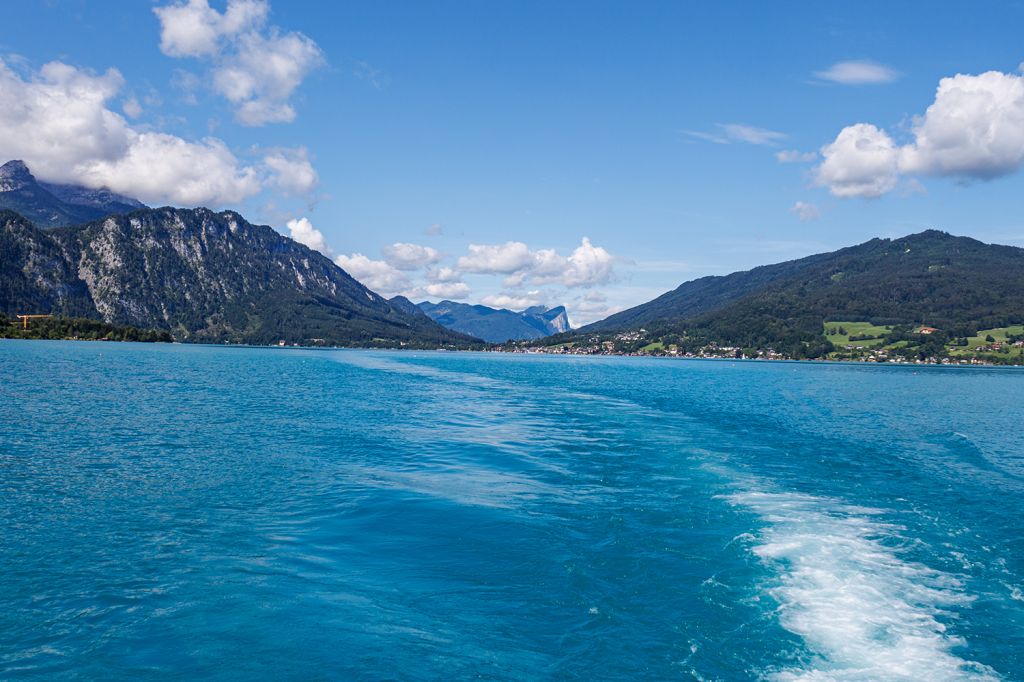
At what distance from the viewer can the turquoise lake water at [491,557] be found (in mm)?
12820

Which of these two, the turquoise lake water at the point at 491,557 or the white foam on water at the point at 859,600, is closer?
the turquoise lake water at the point at 491,557

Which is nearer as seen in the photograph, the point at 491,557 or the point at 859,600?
the point at 859,600

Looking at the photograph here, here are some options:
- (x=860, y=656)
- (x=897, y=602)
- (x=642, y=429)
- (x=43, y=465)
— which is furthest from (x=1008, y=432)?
Answer: (x=43, y=465)

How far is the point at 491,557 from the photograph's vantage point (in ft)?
61.2

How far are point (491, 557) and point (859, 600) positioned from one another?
10.7 metres

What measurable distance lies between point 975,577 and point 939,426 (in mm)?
46776

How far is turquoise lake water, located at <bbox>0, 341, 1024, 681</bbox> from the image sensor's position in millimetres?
12820

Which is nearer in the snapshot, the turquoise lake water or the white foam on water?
the turquoise lake water

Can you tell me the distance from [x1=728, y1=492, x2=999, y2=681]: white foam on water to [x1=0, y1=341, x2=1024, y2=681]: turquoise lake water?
8 cm

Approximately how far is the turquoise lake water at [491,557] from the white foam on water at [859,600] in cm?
8

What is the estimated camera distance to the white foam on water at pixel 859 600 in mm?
13133

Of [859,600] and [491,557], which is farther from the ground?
[491,557]

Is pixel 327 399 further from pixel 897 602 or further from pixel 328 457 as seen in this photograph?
pixel 897 602

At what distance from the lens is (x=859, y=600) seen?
16656 mm
